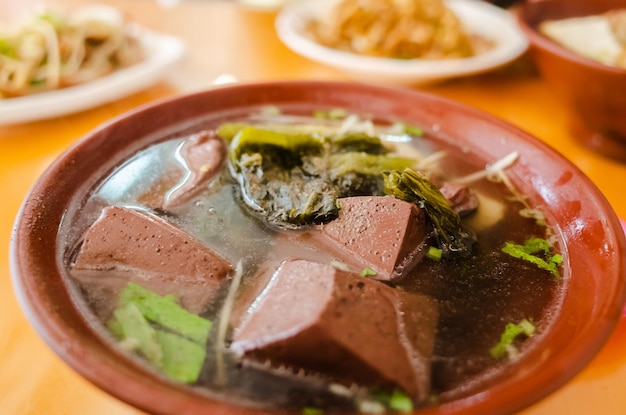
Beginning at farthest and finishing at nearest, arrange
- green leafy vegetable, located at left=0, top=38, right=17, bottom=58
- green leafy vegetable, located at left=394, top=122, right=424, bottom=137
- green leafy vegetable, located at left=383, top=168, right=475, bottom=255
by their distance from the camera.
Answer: green leafy vegetable, located at left=0, top=38, right=17, bottom=58 → green leafy vegetable, located at left=394, top=122, right=424, bottom=137 → green leafy vegetable, located at left=383, top=168, right=475, bottom=255

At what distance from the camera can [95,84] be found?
2.68 metres

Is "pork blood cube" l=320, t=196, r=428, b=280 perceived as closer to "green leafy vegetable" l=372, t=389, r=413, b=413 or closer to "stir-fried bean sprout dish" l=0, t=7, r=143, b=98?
"green leafy vegetable" l=372, t=389, r=413, b=413

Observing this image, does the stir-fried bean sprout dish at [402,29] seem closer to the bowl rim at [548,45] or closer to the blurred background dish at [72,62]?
the bowl rim at [548,45]

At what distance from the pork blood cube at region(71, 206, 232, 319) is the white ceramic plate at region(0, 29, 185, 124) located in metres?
1.24

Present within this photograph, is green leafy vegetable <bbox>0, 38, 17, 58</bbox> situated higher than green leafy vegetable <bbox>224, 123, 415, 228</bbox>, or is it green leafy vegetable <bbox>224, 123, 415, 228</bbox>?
green leafy vegetable <bbox>0, 38, 17, 58</bbox>

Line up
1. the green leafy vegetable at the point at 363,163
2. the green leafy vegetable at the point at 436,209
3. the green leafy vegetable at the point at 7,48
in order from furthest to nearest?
the green leafy vegetable at the point at 7,48 → the green leafy vegetable at the point at 363,163 → the green leafy vegetable at the point at 436,209

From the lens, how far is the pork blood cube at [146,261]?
4.53ft

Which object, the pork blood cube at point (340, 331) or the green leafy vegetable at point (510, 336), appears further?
the green leafy vegetable at point (510, 336)

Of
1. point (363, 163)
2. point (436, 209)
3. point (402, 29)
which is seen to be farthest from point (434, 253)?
point (402, 29)

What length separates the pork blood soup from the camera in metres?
1.14

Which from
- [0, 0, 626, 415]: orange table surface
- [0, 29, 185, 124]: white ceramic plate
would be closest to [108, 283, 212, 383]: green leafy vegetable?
[0, 0, 626, 415]: orange table surface

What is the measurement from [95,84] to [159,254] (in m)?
1.60

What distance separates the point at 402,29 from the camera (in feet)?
9.86

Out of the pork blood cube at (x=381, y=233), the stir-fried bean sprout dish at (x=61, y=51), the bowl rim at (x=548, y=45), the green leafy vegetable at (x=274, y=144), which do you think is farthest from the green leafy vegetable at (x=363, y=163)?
the stir-fried bean sprout dish at (x=61, y=51)
